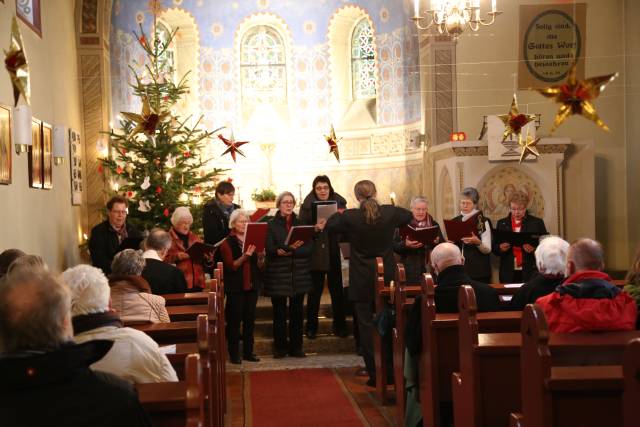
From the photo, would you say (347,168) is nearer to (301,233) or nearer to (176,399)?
(301,233)

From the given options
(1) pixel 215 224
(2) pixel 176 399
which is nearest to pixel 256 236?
(1) pixel 215 224

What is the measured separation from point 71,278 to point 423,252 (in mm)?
4729

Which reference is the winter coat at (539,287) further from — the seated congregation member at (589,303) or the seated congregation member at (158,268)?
the seated congregation member at (158,268)

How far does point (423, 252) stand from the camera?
7.58 m

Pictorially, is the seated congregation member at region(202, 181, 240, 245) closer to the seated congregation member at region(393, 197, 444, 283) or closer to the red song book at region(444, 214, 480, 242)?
the seated congregation member at region(393, 197, 444, 283)

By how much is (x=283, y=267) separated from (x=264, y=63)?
278 inches

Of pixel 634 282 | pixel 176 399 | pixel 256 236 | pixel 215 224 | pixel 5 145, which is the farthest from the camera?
pixel 215 224

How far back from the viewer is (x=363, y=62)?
13938 millimetres

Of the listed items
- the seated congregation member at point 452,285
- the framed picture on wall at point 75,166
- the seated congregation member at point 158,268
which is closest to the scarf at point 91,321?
the seated congregation member at point 452,285

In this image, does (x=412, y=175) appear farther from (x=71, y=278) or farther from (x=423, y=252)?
(x=71, y=278)

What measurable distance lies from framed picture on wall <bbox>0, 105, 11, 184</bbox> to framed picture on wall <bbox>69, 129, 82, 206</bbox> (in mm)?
3088

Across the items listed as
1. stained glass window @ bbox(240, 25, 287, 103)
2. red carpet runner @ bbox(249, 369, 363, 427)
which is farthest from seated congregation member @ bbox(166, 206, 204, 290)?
stained glass window @ bbox(240, 25, 287, 103)

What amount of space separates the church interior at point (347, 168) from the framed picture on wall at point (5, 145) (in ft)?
0.12

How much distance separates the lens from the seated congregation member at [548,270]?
4785 millimetres
